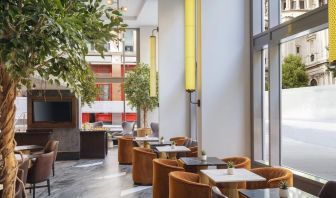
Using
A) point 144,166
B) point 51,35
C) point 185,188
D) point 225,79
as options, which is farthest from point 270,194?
point 144,166

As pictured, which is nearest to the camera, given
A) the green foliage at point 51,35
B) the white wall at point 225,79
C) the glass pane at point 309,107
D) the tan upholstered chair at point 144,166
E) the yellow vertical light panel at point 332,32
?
the green foliage at point 51,35

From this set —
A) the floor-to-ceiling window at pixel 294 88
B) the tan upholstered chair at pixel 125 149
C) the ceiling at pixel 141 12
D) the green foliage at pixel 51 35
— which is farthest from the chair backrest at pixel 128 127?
the green foliage at pixel 51 35

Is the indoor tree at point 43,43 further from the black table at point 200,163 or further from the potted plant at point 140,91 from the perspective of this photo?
the potted plant at point 140,91

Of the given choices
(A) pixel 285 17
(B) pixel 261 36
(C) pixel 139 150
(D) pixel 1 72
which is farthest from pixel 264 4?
(D) pixel 1 72

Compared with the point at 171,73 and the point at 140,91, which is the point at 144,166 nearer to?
the point at 171,73

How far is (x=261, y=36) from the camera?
21.2 feet

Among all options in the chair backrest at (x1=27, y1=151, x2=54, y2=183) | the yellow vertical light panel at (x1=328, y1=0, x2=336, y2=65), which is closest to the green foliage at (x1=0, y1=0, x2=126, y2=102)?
the yellow vertical light panel at (x1=328, y1=0, x2=336, y2=65)

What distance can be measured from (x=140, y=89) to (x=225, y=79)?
6823 millimetres

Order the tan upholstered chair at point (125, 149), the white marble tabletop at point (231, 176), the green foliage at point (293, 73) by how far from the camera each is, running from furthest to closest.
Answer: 1. the tan upholstered chair at point (125, 149)
2. the green foliage at point (293, 73)
3. the white marble tabletop at point (231, 176)

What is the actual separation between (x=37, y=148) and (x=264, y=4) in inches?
267

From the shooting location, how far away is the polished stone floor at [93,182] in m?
7.52

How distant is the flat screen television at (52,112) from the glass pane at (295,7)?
852 centimetres

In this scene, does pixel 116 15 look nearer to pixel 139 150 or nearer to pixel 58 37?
pixel 58 37

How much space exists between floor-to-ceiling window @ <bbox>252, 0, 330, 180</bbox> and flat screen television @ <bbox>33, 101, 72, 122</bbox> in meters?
7.53
